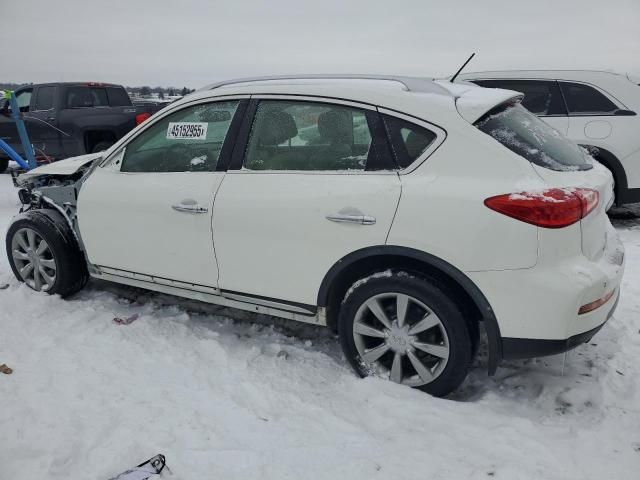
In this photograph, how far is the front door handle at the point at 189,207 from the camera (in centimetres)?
318

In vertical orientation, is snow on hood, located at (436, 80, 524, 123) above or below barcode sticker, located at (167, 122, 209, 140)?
above

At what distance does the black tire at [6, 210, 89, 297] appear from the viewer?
4.03 metres

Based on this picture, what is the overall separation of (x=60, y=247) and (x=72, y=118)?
653 cm

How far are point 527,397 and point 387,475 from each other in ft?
3.56

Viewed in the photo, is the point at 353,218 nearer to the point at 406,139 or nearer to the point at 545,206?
the point at 406,139

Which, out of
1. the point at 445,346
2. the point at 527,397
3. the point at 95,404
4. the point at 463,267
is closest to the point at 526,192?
the point at 463,267

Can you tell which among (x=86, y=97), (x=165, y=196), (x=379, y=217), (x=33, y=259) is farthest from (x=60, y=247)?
(x=86, y=97)

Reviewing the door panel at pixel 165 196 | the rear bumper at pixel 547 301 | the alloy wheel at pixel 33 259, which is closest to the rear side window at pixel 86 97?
the alloy wheel at pixel 33 259

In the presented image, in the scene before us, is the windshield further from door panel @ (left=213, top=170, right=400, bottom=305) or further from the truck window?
the truck window

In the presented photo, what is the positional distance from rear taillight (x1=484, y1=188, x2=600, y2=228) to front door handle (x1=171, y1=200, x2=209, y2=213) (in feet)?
5.76

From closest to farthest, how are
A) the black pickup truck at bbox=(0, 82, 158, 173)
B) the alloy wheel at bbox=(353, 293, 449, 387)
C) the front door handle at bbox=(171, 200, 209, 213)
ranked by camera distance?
the alloy wheel at bbox=(353, 293, 449, 387)
the front door handle at bbox=(171, 200, 209, 213)
the black pickup truck at bbox=(0, 82, 158, 173)

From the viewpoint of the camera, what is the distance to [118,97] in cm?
1051

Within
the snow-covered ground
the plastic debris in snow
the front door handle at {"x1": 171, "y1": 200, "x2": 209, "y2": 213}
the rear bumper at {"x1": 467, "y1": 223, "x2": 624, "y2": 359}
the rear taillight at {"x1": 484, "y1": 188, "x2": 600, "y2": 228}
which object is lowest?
the snow-covered ground

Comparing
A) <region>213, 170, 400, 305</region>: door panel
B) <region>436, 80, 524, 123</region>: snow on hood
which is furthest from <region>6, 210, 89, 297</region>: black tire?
<region>436, 80, 524, 123</region>: snow on hood
